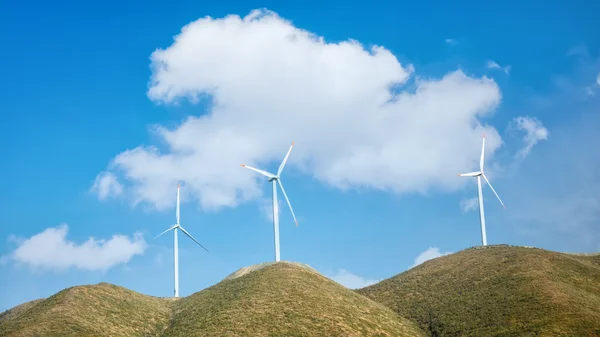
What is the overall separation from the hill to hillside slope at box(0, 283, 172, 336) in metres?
41.3

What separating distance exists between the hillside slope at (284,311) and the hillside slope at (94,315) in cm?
405

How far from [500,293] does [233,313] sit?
1685 inches

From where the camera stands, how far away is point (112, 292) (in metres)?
116

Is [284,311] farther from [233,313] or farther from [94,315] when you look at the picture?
[94,315]

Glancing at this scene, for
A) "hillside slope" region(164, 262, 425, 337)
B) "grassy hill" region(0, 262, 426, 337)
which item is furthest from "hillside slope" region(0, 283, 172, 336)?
"hillside slope" region(164, 262, 425, 337)

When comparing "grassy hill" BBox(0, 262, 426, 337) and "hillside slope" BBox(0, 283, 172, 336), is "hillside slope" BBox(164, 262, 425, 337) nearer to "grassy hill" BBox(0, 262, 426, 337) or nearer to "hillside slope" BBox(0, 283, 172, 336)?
"grassy hill" BBox(0, 262, 426, 337)

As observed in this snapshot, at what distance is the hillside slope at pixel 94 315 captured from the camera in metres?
92.8

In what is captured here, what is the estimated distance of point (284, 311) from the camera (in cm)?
9631

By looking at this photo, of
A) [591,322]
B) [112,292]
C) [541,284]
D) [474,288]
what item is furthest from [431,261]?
[112,292]

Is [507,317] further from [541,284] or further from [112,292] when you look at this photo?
[112,292]

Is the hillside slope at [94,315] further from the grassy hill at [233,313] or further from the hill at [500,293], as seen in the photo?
the hill at [500,293]

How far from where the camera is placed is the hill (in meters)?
90.6

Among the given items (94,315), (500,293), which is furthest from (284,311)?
(500,293)

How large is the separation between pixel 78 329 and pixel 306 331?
3270 centimetres
